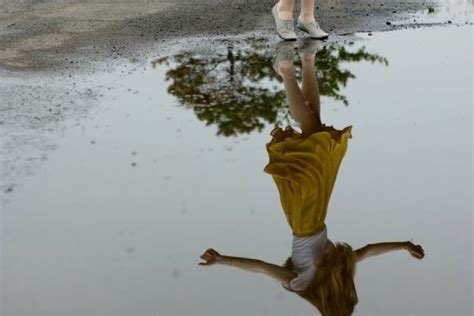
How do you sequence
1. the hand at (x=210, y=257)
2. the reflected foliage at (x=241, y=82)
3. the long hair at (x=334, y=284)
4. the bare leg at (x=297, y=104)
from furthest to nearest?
the reflected foliage at (x=241, y=82)
the bare leg at (x=297, y=104)
the hand at (x=210, y=257)
the long hair at (x=334, y=284)

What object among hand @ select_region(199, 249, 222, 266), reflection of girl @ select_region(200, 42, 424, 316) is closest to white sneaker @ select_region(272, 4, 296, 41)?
reflection of girl @ select_region(200, 42, 424, 316)

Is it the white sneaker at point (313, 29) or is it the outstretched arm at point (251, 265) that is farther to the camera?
the white sneaker at point (313, 29)

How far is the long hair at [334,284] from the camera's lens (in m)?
3.55

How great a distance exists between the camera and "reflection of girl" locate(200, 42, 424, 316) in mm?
3701

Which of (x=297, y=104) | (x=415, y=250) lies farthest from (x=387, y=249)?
(x=297, y=104)

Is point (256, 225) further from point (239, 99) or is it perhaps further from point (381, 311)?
point (239, 99)

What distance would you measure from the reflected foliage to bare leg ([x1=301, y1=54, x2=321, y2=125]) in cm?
5

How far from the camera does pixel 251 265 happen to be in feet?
12.6

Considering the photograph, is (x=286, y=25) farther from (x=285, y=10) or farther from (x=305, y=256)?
(x=305, y=256)

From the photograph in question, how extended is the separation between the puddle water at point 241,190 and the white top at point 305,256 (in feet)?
0.14

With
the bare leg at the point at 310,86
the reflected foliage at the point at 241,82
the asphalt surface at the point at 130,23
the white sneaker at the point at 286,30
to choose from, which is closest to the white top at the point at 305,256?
the reflected foliage at the point at 241,82

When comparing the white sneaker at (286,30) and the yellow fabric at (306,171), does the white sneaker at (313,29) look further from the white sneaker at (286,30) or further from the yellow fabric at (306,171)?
the yellow fabric at (306,171)

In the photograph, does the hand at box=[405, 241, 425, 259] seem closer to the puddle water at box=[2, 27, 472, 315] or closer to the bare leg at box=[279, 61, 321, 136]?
the puddle water at box=[2, 27, 472, 315]

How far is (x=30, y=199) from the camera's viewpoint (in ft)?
14.7
